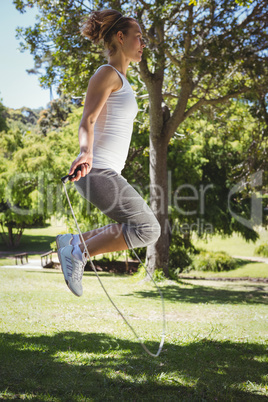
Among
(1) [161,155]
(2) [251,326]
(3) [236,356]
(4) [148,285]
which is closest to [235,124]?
(1) [161,155]

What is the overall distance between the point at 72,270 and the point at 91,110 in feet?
3.71

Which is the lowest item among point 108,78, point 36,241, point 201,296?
point 36,241

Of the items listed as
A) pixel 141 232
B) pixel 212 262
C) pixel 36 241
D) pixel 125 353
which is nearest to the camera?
pixel 141 232

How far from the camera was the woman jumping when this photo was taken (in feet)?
8.77

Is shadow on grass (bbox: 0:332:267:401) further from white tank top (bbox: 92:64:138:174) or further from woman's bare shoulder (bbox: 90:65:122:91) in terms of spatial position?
woman's bare shoulder (bbox: 90:65:122:91)

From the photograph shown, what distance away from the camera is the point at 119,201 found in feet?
8.97

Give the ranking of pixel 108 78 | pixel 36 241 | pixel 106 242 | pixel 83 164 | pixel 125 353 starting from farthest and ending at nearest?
pixel 36 241 → pixel 125 353 → pixel 106 242 → pixel 108 78 → pixel 83 164

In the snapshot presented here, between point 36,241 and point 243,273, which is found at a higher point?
point 36,241

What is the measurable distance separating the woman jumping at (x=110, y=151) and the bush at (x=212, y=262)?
72.8 feet

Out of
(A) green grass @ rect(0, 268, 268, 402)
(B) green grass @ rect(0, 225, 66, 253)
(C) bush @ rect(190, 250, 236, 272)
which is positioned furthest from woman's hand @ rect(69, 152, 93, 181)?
(B) green grass @ rect(0, 225, 66, 253)

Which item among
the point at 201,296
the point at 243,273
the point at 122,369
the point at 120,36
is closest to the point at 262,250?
the point at 243,273

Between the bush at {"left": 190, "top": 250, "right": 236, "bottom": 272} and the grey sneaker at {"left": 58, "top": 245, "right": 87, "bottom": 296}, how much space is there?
22.2 metres

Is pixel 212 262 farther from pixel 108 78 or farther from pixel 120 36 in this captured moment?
pixel 108 78

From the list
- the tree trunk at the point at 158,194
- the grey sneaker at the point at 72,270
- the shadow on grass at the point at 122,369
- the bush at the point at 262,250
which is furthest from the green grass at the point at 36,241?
the grey sneaker at the point at 72,270
